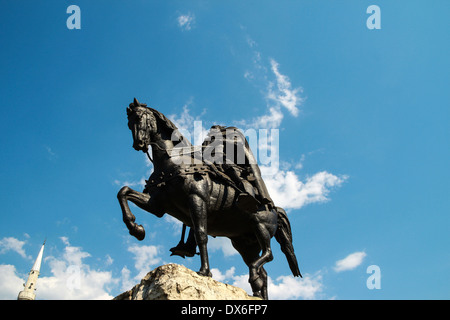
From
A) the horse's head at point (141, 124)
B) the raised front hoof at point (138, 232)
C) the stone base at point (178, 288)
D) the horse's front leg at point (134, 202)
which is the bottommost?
the stone base at point (178, 288)

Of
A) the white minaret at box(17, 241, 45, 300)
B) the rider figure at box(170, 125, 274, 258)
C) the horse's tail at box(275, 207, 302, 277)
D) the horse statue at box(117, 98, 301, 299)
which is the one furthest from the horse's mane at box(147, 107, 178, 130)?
the white minaret at box(17, 241, 45, 300)

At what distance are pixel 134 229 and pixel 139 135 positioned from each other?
1792mm

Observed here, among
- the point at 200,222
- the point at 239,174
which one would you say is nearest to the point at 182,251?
the point at 200,222

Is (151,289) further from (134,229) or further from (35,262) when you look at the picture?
(35,262)

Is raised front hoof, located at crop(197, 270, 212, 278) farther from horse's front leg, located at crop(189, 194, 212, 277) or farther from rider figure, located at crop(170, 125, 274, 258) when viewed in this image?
rider figure, located at crop(170, 125, 274, 258)

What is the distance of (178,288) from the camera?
5.09 meters

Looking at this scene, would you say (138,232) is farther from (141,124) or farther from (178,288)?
(141,124)

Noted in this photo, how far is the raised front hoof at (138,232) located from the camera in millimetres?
6598

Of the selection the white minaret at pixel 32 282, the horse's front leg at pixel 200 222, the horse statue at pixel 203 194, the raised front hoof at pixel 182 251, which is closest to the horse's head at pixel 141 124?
the horse statue at pixel 203 194

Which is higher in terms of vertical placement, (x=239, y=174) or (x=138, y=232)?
(x=239, y=174)

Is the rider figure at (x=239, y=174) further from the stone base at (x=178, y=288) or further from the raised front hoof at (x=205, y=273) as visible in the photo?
the stone base at (x=178, y=288)

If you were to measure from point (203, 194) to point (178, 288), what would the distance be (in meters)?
2.19
